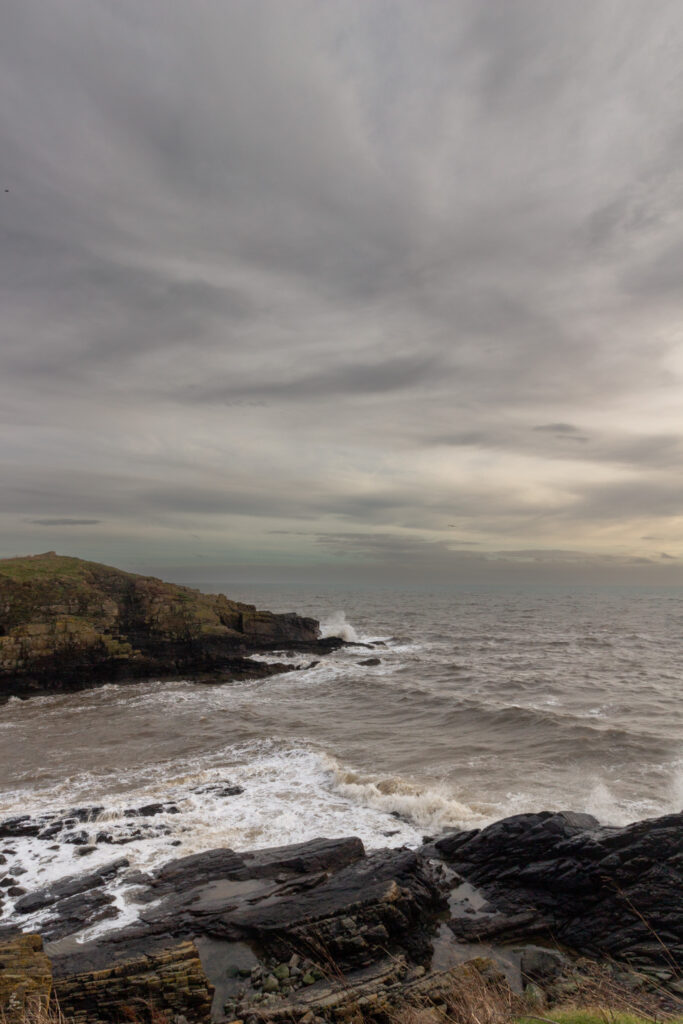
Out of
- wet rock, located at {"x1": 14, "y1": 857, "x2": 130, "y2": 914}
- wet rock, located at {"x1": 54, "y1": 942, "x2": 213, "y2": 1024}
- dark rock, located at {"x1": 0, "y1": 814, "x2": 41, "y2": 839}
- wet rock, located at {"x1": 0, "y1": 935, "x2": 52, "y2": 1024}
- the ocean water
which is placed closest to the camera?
wet rock, located at {"x1": 0, "y1": 935, "x2": 52, "y2": 1024}

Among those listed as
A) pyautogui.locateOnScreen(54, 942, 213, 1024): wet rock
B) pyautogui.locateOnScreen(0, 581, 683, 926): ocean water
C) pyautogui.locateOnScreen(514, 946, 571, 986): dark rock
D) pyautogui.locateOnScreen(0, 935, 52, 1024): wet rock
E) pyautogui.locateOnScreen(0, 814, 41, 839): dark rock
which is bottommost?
pyautogui.locateOnScreen(0, 581, 683, 926): ocean water

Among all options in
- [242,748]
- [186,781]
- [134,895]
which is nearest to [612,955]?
[134,895]

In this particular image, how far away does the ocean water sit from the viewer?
15.8 m

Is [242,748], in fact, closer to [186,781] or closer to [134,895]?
[186,781]

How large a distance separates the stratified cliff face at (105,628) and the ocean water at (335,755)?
7.67ft

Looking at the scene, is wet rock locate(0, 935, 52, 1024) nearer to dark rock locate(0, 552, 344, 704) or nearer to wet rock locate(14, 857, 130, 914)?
wet rock locate(14, 857, 130, 914)

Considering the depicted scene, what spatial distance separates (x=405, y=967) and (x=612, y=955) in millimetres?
4348

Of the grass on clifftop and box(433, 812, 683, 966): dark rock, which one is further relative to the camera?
the grass on clifftop

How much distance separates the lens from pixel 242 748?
2352 cm

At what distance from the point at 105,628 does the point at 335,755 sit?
1035 inches

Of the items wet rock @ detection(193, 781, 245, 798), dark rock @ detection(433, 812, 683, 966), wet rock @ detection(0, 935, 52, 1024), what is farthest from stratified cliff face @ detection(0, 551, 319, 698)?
wet rock @ detection(0, 935, 52, 1024)

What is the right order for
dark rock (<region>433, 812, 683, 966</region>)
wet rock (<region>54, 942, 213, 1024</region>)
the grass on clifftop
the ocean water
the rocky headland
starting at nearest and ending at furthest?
1. wet rock (<region>54, 942, 213, 1024</region>)
2. the rocky headland
3. dark rock (<region>433, 812, 683, 966</region>)
4. the ocean water
5. the grass on clifftop

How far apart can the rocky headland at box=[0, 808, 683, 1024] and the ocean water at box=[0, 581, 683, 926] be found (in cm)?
121

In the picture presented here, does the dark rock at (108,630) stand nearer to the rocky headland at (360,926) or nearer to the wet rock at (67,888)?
the rocky headland at (360,926)
